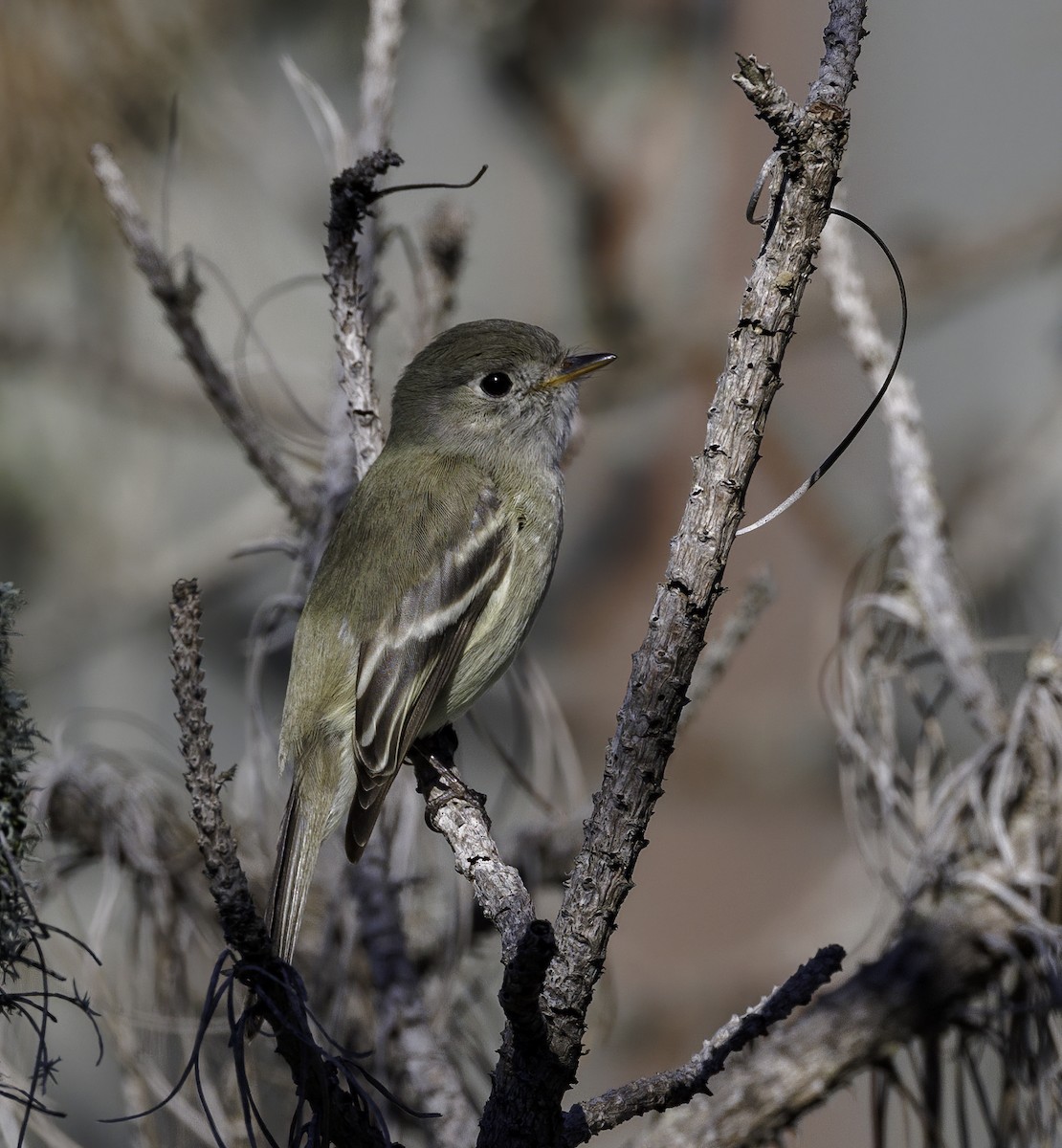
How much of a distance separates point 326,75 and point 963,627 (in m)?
3.93

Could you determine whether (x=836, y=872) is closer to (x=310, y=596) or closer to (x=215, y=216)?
(x=310, y=596)

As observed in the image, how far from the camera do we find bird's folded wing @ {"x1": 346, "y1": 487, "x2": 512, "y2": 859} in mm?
2135

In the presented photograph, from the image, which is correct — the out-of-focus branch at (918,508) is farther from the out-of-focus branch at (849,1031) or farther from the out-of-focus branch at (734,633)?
the out-of-focus branch at (849,1031)

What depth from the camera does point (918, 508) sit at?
8.34 ft

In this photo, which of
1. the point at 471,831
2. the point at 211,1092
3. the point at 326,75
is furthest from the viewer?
the point at 326,75

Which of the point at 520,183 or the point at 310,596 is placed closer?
the point at 310,596

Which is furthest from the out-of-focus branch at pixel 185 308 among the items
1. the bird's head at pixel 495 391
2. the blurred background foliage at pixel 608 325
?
the blurred background foliage at pixel 608 325

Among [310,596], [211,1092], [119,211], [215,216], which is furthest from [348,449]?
[215,216]

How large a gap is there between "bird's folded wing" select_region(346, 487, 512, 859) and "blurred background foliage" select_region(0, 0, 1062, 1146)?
1900 millimetres

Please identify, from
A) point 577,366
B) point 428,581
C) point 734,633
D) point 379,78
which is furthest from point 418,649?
point 379,78

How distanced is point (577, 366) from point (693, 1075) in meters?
1.56

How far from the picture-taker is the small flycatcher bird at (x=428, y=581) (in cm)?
225

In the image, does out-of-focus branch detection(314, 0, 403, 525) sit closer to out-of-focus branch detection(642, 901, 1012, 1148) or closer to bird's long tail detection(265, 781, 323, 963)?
bird's long tail detection(265, 781, 323, 963)

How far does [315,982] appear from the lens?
2.52 m
